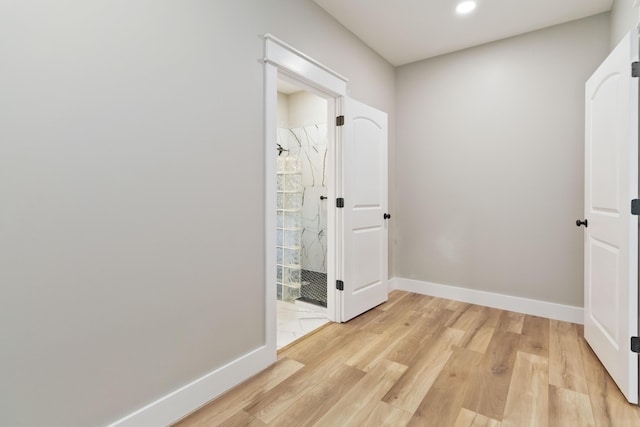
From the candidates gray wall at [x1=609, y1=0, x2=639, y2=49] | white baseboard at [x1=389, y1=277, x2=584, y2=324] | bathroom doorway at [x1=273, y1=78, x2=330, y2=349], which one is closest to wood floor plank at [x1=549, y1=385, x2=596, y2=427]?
white baseboard at [x1=389, y1=277, x2=584, y2=324]

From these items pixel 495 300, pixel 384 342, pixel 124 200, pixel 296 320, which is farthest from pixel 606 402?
pixel 124 200

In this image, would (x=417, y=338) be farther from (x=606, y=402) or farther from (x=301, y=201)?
(x=301, y=201)

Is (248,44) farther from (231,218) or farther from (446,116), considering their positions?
(446,116)

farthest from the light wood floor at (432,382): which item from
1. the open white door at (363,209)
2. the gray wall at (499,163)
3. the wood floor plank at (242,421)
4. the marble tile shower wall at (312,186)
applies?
the marble tile shower wall at (312,186)

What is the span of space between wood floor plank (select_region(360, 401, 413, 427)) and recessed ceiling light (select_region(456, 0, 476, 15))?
2992 mm

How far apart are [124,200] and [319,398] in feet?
4.83

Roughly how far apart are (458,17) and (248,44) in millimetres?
1952

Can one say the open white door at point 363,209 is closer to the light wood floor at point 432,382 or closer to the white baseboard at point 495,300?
the light wood floor at point 432,382

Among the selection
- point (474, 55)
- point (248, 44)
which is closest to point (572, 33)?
point (474, 55)

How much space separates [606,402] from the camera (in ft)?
5.73

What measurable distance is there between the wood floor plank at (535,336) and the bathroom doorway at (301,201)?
1.73 metres

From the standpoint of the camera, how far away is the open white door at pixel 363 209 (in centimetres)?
291

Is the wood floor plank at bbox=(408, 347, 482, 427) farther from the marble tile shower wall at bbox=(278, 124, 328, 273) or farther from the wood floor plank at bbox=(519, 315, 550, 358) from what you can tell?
the marble tile shower wall at bbox=(278, 124, 328, 273)

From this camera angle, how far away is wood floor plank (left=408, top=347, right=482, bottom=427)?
1.63 m
